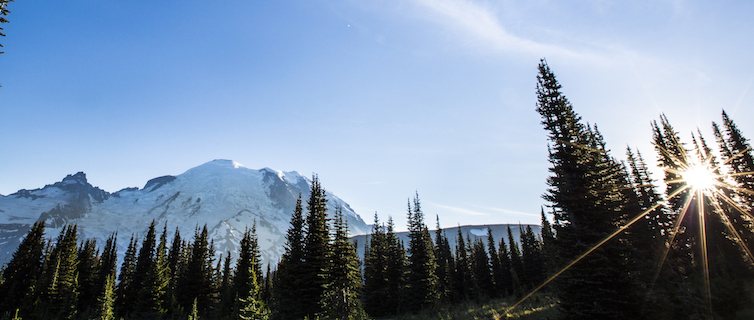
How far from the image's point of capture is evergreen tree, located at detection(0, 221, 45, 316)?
45.5 metres

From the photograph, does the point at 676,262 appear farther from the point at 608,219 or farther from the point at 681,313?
the point at 608,219

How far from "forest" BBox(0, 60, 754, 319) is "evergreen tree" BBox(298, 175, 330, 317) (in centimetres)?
13

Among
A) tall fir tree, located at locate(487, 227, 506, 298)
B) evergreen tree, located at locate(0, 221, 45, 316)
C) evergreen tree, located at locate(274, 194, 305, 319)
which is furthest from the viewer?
tall fir tree, located at locate(487, 227, 506, 298)

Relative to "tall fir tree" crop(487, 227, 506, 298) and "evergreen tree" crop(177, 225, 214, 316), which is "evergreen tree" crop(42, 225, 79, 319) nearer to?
"evergreen tree" crop(177, 225, 214, 316)

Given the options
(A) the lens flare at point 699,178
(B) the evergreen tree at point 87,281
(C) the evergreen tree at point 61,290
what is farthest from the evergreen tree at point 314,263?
(B) the evergreen tree at point 87,281

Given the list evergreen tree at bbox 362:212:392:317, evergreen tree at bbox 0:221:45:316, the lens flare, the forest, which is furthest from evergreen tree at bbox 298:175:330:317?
evergreen tree at bbox 0:221:45:316

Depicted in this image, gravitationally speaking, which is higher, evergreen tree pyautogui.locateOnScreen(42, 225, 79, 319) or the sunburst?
the sunburst

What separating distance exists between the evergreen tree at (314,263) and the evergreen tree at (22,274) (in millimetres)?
44049

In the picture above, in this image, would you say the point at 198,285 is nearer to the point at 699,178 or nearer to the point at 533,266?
the point at 533,266

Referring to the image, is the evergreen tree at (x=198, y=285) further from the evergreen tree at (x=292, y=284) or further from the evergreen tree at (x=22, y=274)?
the evergreen tree at (x=292, y=284)

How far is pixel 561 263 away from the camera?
52.9 feet

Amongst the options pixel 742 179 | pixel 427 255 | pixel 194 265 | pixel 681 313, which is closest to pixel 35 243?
pixel 194 265

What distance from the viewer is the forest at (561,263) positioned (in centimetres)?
1538

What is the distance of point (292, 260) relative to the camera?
34.4m
